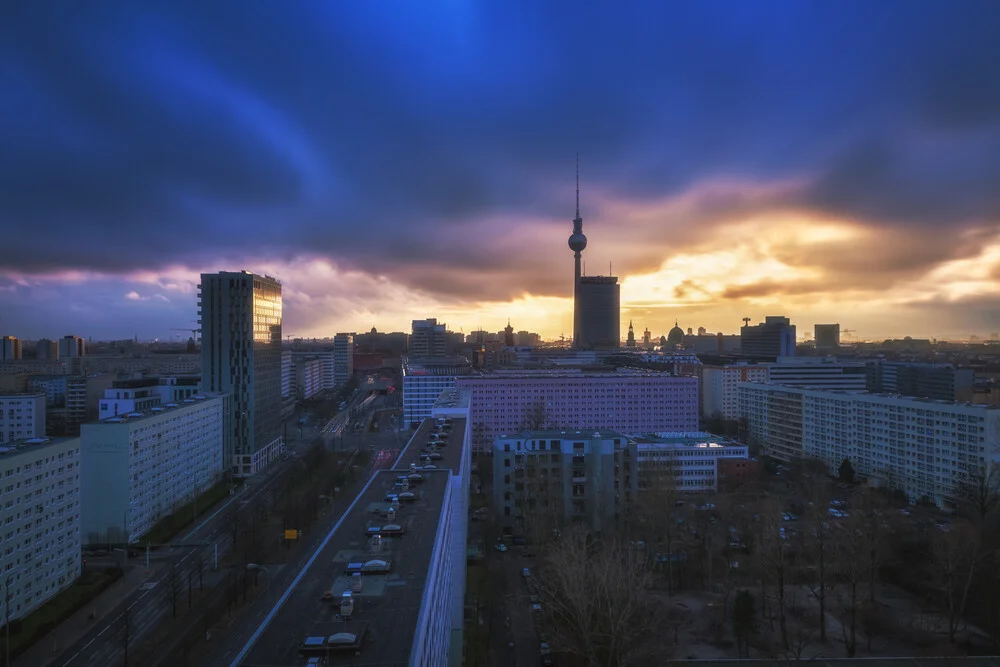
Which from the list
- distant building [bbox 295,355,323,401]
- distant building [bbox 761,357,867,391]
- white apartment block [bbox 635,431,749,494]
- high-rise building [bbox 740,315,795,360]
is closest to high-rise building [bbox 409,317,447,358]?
distant building [bbox 295,355,323,401]

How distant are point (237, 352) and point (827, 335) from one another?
4349 inches

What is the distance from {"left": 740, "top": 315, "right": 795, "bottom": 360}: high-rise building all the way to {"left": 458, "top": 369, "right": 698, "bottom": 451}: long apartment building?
35882mm

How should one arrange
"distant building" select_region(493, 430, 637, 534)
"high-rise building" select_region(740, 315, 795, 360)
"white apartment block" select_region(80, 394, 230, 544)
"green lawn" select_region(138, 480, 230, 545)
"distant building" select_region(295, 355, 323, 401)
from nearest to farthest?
1. "white apartment block" select_region(80, 394, 230, 544)
2. "green lawn" select_region(138, 480, 230, 545)
3. "distant building" select_region(493, 430, 637, 534)
4. "distant building" select_region(295, 355, 323, 401)
5. "high-rise building" select_region(740, 315, 795, 360)

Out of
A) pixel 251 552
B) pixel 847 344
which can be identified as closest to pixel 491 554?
pixel 251 552

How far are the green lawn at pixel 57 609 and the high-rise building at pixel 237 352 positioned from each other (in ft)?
43.1

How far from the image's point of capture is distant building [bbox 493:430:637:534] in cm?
2214

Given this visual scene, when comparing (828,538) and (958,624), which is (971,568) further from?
(828,538)

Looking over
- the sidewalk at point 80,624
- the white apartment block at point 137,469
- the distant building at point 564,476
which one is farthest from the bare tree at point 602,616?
the white apartment block at point 137,469

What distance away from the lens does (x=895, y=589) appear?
57.6ft

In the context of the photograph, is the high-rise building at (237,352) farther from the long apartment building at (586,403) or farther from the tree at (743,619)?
the tree at (743,619)

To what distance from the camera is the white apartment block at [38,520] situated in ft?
47.2

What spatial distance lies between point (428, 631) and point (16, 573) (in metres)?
12.5

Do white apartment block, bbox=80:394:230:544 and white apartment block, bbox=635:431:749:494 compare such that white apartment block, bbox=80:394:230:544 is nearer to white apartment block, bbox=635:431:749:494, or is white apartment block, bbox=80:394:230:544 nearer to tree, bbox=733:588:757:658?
white apartment block, bbox=635:431:749:494

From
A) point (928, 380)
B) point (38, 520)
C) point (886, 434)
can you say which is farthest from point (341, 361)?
point (38, 520)
